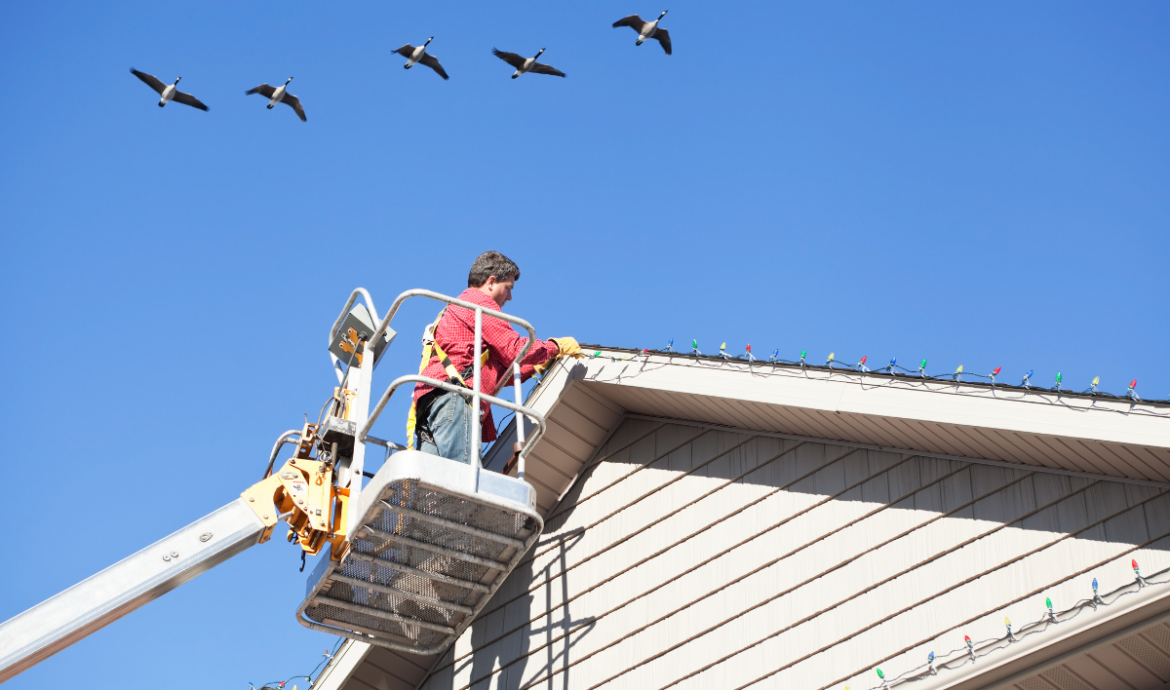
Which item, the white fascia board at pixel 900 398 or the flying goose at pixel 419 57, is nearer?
the white fascia board at pixel 900 398

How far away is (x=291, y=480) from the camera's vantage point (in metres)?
6.08

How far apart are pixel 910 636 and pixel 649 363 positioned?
237 cm

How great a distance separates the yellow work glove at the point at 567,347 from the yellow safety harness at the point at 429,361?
0.64m

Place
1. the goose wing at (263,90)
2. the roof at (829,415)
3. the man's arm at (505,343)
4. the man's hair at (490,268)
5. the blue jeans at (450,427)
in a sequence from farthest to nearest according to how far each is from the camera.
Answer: the goose wing at (263,90) < the man's hair at (490,268) < the man's arm at (505,343) < the blue jeans at (450,427) < the roof at (829,415)

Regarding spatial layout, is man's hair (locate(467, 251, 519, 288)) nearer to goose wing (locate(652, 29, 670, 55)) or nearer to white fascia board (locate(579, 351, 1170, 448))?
white fascia board (locate(579, 351, 1170, 448))

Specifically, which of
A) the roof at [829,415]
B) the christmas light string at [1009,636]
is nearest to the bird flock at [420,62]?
the roof at [829,415]

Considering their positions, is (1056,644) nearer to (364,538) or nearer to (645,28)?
(364,538)

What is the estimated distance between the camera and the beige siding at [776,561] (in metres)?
5.74

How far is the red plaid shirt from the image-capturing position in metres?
6.58

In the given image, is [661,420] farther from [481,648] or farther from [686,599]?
[481,648]

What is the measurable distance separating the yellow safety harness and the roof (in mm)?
1176

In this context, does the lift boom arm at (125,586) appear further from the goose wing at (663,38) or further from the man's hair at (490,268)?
the goose wing at (663,38)

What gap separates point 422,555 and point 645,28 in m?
10.8

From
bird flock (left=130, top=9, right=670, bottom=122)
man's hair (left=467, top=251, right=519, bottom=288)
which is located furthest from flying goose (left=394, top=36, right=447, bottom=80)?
man's hair (left=467, top=251, right=519, bottom=288)
